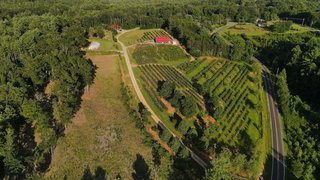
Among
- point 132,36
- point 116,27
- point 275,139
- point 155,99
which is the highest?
point 116,27

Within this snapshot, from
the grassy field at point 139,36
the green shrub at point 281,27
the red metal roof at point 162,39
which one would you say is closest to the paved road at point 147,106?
the grassy field at point 139,36

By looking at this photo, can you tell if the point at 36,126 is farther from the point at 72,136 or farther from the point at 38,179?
the point at 38,179

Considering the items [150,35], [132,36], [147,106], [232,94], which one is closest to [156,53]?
[150,35]

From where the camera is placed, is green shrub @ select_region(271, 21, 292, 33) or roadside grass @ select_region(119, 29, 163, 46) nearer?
roadside grass @ select_region(119, 29, 163, 46)

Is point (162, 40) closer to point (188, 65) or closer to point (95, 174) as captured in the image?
point (188, 65)

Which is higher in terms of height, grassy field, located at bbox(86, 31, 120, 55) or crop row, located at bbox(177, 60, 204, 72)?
grassy field, located at bbox(86, 31, 120, 55)

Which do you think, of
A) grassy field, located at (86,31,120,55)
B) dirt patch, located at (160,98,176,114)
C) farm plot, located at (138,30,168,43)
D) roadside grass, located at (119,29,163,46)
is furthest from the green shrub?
dirt patch, located at (160,98,176,114)

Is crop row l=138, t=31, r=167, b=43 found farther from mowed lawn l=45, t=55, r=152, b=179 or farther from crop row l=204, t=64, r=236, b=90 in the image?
mowed lawn l=45, t=55, r=152, b=179

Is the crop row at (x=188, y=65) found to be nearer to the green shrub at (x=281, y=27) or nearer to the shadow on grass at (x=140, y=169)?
the shadow on grass at (x=140, y=169)
